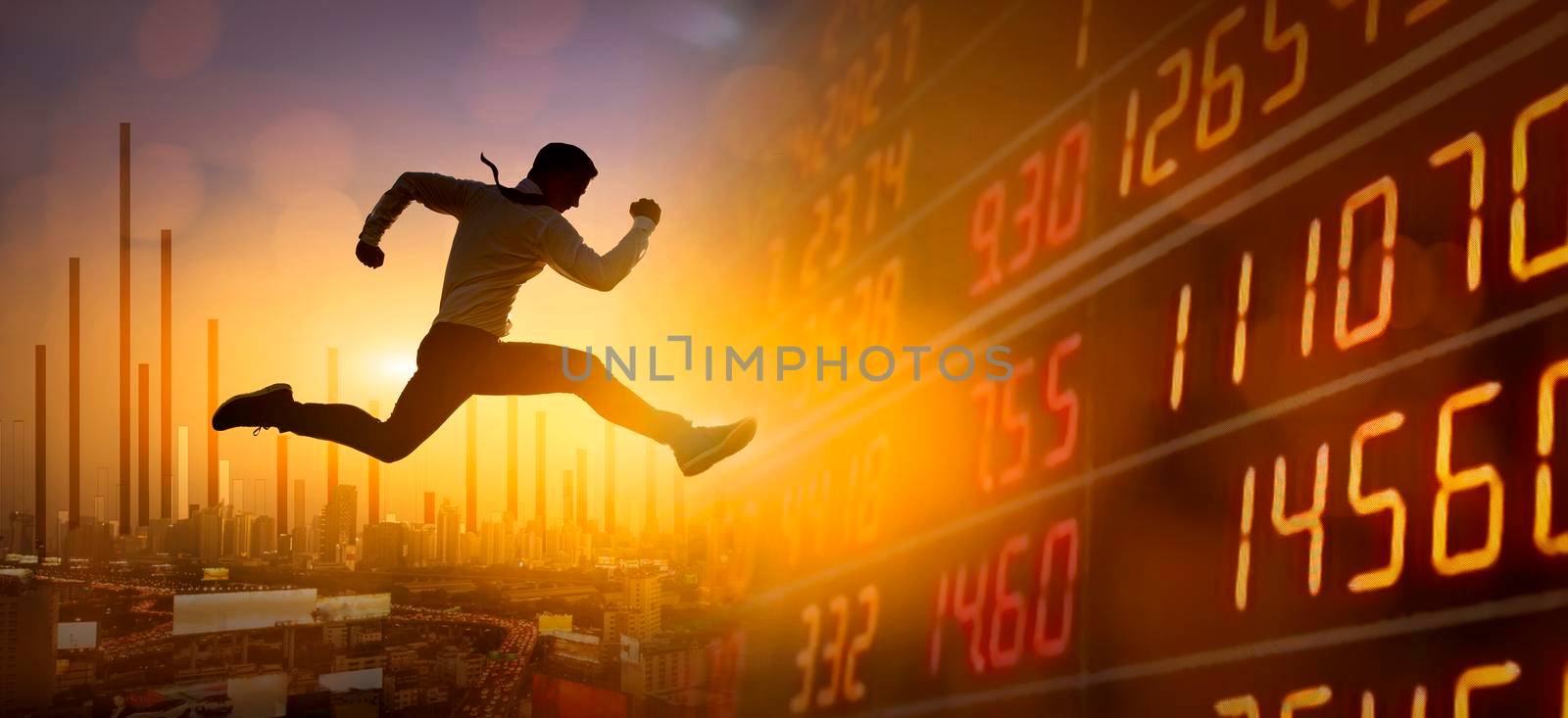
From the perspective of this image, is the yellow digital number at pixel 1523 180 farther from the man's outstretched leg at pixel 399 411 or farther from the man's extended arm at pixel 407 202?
the man's extended arm at pixel 407 202

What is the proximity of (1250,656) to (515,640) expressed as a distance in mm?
11658

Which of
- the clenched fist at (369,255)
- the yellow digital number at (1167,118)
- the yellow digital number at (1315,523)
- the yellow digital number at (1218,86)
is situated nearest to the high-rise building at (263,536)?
the clenched fist at (369,255)

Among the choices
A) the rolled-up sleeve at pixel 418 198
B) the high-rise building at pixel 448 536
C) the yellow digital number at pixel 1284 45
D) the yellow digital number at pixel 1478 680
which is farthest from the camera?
the high-rise building at pixel 448 536

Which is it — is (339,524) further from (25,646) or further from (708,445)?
(708,445)

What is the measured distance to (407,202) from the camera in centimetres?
303

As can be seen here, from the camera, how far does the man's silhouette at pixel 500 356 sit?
2672 millimetres

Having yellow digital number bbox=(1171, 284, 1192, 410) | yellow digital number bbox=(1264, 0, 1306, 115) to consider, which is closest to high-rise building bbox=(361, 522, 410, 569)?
yellow digital number bbox=(1171, 284, 1192, 410)

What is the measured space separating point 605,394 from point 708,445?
29 cm

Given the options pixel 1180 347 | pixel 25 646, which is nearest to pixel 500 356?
pixel 1180 347

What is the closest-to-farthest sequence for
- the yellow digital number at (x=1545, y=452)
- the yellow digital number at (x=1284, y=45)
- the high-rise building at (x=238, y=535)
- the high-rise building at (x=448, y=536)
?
1. the yellow digital number at (x=1545, y=452)
2. the yellow digital number at (x=1284, y=45)
3. the high-rise building at (x=448, y=536)
4. the high-rise building at (x=238, y=535)

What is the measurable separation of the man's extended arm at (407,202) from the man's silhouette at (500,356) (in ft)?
0.31

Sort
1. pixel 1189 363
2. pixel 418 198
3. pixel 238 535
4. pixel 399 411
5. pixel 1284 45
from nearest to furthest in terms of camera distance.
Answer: pixel 399 411
pixel 418 198
pixel 1284 45
pixel 1189 363
pixel 238 535

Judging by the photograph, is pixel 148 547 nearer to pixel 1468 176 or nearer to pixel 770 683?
pixel 770 683

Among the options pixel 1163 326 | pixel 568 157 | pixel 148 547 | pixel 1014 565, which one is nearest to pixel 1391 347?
pixel 1163 326
